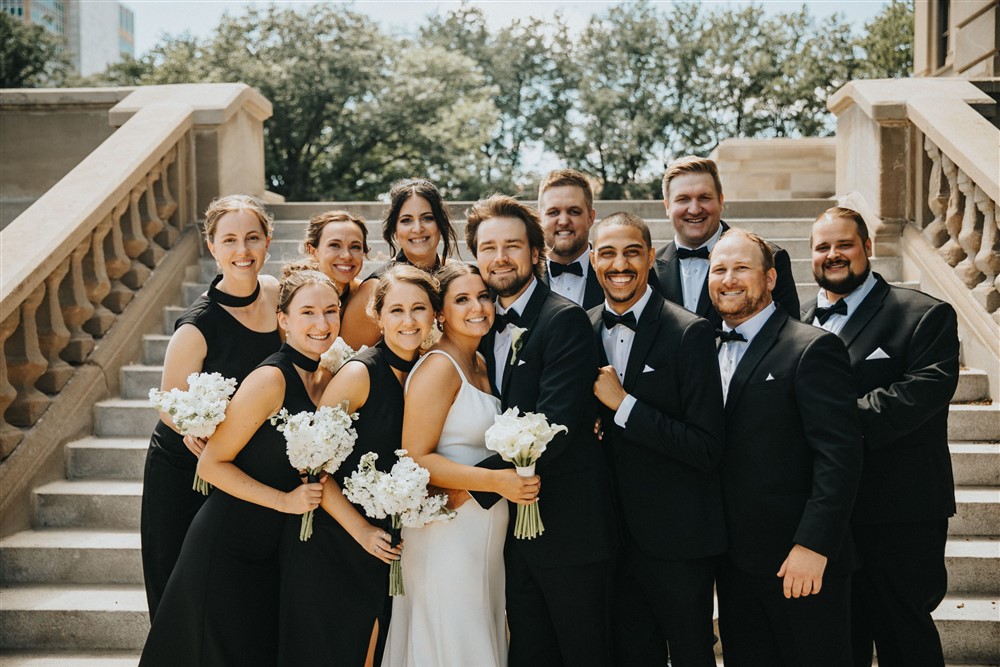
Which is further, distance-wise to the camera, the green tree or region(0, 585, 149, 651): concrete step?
the green tree

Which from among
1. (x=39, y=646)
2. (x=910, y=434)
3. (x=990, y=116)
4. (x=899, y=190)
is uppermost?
(x=990, y=116)

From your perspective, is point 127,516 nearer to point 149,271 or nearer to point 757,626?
point 149,271

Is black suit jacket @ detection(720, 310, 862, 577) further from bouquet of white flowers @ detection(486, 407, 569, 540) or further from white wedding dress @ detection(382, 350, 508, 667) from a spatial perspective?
white wedding dress @ detection(382, 350, 508, 667)

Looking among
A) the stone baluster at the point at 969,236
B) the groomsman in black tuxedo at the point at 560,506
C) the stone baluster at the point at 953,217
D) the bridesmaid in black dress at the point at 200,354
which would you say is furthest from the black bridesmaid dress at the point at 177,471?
the stone baluster at the point at 953,217

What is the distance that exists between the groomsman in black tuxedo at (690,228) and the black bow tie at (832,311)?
1.69 feet

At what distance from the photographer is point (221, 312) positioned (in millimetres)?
4109

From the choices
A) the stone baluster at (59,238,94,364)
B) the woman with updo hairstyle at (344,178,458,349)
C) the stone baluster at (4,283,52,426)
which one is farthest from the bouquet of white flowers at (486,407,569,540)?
the stone baluster at (59,238,94,364)

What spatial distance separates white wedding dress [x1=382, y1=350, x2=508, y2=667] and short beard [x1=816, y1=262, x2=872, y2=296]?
165cm

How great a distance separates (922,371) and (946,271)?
3146 millimetres

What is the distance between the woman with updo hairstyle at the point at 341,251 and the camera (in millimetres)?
4523

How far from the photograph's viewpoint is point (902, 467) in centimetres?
372

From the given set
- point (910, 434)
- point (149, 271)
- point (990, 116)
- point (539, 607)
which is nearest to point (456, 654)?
point (539, 607)

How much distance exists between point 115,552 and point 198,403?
2098 mm

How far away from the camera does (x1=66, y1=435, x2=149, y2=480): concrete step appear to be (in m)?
5.70
